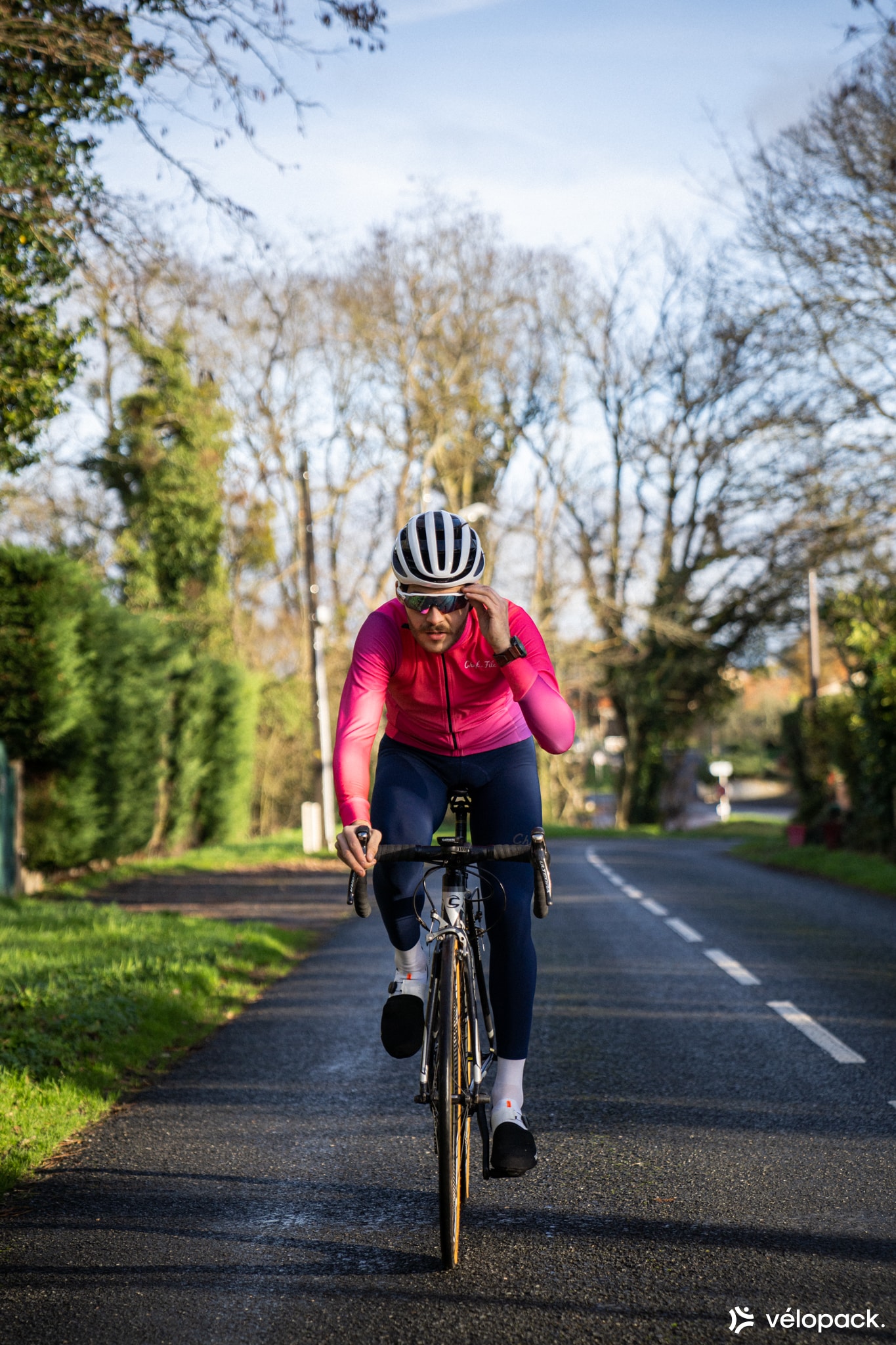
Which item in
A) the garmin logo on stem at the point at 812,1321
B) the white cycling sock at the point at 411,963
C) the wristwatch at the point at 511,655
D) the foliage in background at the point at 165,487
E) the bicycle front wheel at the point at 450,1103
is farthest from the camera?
the foliage in background at the point at 165,487

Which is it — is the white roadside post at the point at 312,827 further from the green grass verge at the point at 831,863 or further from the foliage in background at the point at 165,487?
the foliage in background at the point at 165,487

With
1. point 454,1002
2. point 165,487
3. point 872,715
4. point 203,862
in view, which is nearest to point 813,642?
point 872,715

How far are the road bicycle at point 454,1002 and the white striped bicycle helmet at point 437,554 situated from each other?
738 mm

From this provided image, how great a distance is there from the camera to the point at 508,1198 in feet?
13.9

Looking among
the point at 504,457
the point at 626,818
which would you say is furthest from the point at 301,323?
the point at 626,818

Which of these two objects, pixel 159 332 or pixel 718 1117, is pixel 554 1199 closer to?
pixel 718 1117

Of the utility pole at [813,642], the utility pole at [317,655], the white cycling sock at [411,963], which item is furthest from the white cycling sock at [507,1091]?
the utility pole at [813,642]

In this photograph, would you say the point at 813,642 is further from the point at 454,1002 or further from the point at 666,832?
the point at 454,1002

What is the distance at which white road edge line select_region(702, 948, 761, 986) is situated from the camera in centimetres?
850

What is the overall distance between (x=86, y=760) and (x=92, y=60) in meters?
8.37

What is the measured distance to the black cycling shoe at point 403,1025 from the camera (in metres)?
3.99

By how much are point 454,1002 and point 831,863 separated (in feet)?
57.8

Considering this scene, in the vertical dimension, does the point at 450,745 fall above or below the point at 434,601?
below

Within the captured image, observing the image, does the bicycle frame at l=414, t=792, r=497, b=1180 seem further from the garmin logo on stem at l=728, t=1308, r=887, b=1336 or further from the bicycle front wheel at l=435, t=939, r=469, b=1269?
the garmin logo on stem at l=728, t=1308, r=887, b=1336
